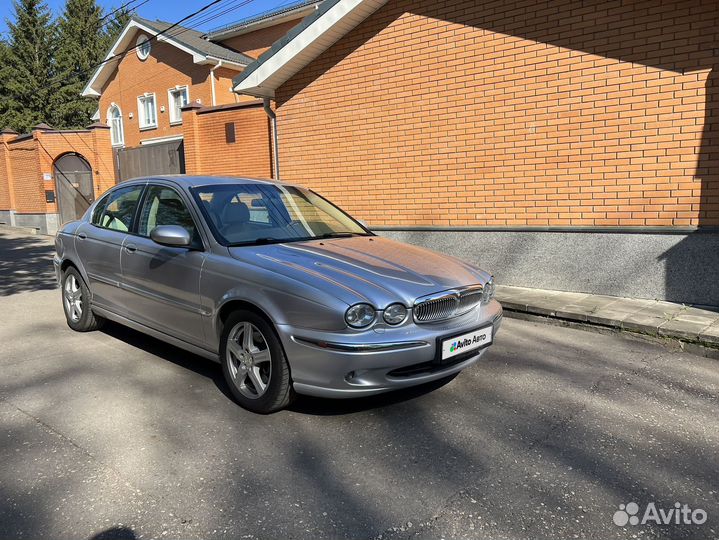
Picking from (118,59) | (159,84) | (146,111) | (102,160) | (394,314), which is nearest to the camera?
(394,314)

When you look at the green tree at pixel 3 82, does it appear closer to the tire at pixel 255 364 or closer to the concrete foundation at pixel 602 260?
the concrete foundation at pixel 602 260

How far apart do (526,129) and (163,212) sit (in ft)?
15.7

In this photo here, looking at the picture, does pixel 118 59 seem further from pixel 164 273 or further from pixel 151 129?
pixel 164 273

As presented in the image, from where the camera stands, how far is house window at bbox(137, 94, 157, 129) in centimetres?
2481

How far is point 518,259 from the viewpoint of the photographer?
24.2 ft

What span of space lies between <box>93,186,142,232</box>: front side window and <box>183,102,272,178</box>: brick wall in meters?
5.57

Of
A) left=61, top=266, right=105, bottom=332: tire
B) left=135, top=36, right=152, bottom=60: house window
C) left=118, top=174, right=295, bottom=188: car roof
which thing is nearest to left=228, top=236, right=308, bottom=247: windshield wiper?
left=118, top=174, right=295, bottom=188: car roof

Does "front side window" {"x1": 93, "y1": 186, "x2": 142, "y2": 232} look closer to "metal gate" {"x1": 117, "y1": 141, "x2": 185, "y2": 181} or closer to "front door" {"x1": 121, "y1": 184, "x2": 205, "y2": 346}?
"front door" {"x1": 121, "y1": 184, "x2": 205, "y2": 346}

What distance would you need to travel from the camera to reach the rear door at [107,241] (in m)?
4.85

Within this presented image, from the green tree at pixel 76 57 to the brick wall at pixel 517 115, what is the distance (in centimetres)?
3469

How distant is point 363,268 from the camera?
3.60 metres

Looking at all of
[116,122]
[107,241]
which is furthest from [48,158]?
[107,241]

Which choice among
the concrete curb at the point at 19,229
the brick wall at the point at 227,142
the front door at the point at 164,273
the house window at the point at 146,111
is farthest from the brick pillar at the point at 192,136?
the house window at the point at 146,111

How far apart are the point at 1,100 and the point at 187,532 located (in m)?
43.3
